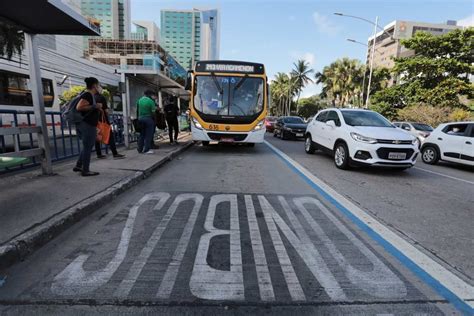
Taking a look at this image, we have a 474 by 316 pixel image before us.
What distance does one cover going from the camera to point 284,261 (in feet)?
10.2

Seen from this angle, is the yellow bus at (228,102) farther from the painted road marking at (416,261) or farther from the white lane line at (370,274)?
the white lane line at (370,274)

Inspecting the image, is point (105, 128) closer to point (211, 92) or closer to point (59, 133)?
point (59, 133)

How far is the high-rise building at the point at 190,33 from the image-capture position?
131 ft

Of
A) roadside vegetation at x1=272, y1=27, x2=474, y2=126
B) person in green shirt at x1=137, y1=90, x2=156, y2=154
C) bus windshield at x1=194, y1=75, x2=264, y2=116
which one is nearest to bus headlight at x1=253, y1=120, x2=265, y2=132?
bus windshield at x1=194, y1=75, x2=264, y2=116

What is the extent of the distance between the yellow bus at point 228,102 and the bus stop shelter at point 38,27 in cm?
481

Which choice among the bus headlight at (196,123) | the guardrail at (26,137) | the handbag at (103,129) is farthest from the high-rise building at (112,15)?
the handbag at (103,129)

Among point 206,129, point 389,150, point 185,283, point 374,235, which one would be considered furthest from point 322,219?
point 206,129

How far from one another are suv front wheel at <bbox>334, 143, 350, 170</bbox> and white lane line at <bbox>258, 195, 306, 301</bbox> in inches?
168

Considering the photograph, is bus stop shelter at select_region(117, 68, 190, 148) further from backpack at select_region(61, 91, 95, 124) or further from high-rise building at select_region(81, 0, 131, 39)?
high-rise building at select_region(81, 0, 131, 39)

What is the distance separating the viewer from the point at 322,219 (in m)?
4.37

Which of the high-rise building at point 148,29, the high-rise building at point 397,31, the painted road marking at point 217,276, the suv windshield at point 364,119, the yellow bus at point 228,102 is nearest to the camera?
the painted road marking at point 217,276

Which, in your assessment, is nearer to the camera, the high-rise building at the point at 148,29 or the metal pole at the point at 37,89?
the metal pole at the point at 37,89

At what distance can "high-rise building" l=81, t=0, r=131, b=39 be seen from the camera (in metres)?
61.6

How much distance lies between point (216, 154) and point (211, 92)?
2.21 metres
